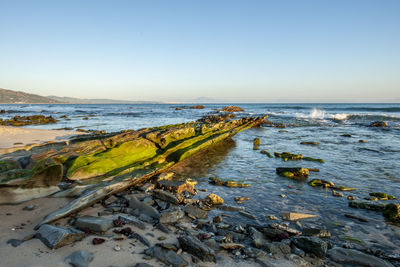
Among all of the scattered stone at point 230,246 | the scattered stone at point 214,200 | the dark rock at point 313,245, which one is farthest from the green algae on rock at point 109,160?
the dark rock at point 313,245

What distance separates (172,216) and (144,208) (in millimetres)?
804

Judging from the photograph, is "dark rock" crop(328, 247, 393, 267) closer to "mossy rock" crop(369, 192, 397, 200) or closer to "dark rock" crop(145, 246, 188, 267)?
"dark rock" crop(145, 246, 188, 267)

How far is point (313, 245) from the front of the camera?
384 centimetres

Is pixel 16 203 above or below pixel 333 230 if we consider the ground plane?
above

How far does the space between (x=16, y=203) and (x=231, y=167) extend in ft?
23.9

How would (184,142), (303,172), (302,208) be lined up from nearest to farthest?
(302,208) → (303,172) → (184,142)

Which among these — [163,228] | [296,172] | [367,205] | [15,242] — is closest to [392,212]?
[367,205]

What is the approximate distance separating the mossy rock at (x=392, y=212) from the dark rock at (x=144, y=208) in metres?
5.54

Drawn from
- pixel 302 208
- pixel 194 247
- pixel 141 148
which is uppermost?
pixel 141 148

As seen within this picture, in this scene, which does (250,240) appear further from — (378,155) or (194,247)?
(378,155)

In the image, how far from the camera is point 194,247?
3539mm

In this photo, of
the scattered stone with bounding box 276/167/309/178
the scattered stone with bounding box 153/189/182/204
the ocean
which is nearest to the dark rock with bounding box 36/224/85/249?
the scattered stone with bounding box 153/189/182/204

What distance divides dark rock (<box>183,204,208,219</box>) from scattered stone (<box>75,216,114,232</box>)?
1.71 m

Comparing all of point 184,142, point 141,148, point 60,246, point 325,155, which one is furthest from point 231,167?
point 60,246
